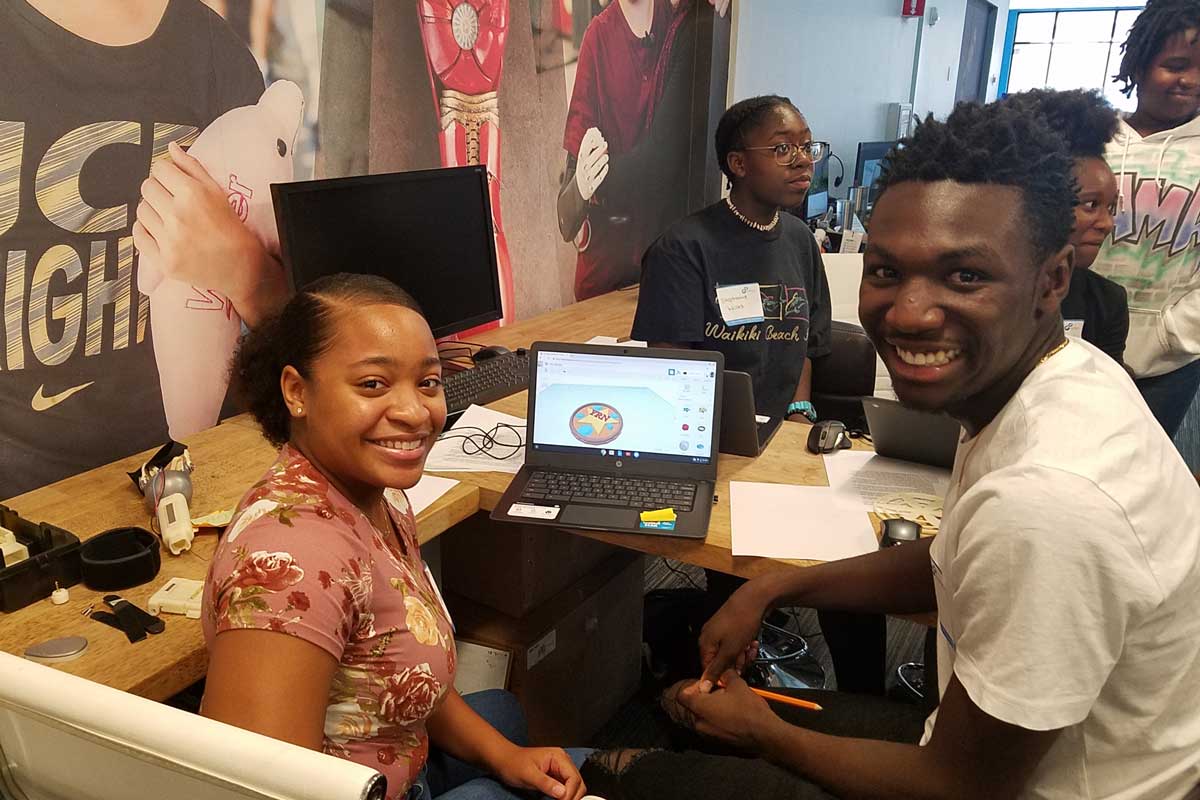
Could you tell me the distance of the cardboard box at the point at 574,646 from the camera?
1.95 metres

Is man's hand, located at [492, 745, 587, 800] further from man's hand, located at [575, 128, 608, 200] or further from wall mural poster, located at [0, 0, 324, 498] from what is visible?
man's hand, located at [575, 128, 608, 200]

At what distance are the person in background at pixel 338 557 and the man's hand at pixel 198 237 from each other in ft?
2.45

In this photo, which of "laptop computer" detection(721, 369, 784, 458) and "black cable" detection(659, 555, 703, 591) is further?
"black cable" detection(659, 555, 703, 591)

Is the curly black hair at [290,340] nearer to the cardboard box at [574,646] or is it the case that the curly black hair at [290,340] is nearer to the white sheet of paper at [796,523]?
the white sheet of paper at [796,523]

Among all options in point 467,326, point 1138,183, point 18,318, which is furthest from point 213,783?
point 1138,183

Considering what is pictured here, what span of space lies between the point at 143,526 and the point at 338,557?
2.21 feet

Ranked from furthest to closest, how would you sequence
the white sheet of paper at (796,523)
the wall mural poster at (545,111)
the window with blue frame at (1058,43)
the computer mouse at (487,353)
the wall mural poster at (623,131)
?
the window with blue frame at (1058,43) < the wall mural poster at (623,131) < the computer mouse at (487,353) < the wall mural poster at (545,111) < the white sheet of paper at (796,523)

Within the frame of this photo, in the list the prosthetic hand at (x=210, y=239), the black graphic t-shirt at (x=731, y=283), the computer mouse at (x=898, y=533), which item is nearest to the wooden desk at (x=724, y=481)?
the computer mouse at (x=898, y=533)

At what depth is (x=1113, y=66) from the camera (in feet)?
7.95

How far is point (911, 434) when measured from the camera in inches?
68.7

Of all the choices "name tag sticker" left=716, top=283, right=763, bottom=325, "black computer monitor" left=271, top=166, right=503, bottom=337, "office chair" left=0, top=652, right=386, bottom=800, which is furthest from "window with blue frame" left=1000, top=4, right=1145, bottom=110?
"office chair" left=0, top=652, right=386, bottom=800

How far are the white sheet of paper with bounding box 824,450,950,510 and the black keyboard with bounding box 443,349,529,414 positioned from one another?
28.8 inches

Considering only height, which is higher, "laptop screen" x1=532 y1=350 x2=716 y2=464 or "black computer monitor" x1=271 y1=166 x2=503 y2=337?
"black computer monitor" x1=271 y1=166 x2=503 y2=337

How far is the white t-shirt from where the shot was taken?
79cm
